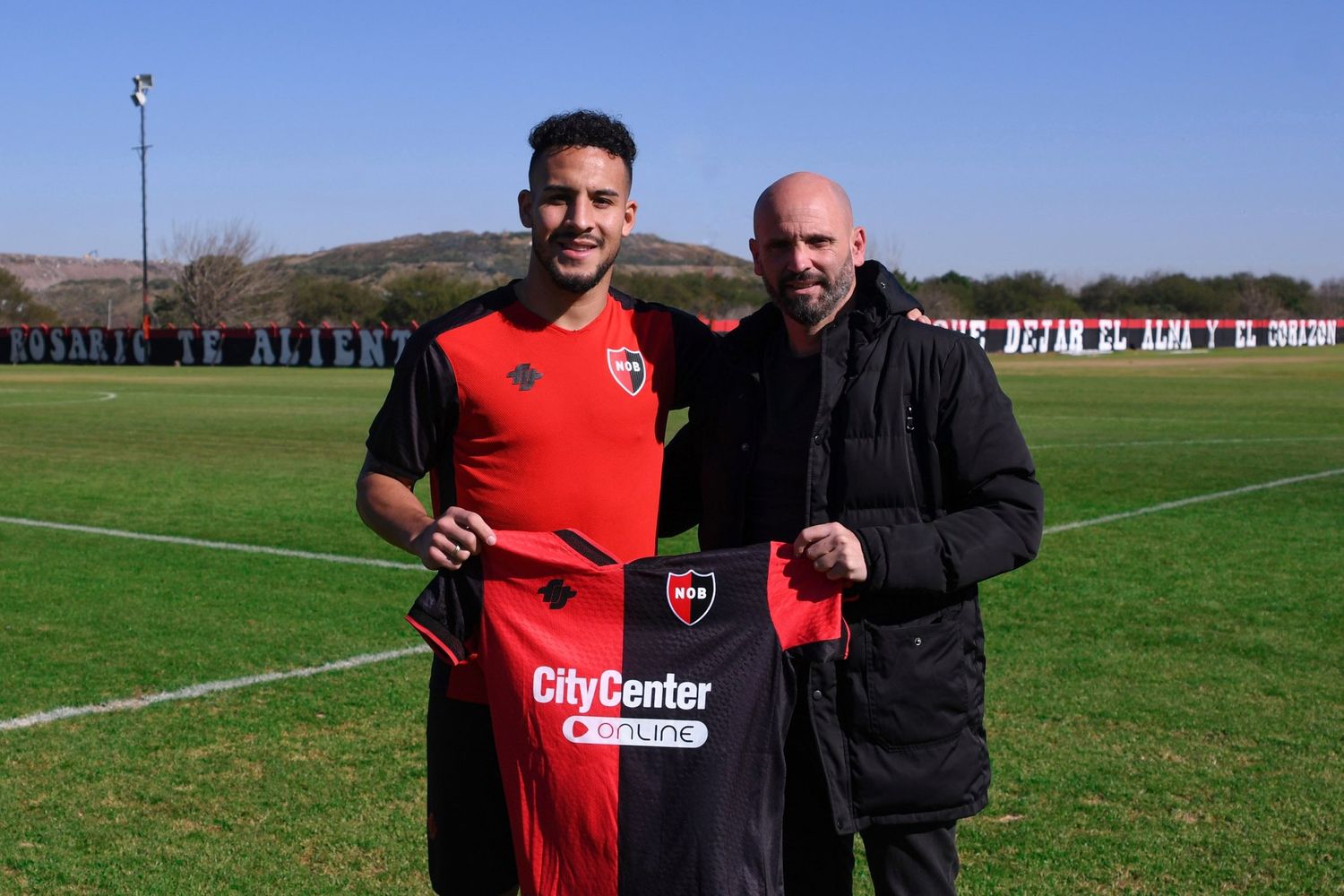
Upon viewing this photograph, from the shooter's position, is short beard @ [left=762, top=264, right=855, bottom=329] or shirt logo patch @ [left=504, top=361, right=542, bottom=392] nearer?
short beard @ [left=762, top=264, right=855, bottom=329]

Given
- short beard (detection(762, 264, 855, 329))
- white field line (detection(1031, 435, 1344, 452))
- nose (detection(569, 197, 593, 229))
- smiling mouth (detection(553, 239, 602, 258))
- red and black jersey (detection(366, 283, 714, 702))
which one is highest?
nose (detection(569, 197, 593, 229))

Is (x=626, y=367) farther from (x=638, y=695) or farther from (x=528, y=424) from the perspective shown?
(x=638, y=695)

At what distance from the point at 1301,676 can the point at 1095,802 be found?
213cm

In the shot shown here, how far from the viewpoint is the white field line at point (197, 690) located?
5.89 m

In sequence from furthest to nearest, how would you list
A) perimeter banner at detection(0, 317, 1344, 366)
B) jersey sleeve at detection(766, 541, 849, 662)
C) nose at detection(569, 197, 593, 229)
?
perimeter banner at detection(0, 317, 1344, 366) < nose at detection(569, 197, 593, 229) < jersey sleeve at detection(766, 541, 849, 662)

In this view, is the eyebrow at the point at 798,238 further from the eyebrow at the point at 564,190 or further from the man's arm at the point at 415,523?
the man's arm at the point at 415,523

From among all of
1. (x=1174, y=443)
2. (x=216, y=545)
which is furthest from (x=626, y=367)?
(x=1174, y=443)

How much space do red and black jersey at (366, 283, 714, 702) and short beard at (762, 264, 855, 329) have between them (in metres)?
0.41

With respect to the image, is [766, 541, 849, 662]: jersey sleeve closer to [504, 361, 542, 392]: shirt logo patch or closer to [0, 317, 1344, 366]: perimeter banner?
[504, 361, 542, 392]: shirt logo patch

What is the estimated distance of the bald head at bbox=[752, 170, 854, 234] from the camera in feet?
10.1

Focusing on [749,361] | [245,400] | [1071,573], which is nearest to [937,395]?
[749,361]

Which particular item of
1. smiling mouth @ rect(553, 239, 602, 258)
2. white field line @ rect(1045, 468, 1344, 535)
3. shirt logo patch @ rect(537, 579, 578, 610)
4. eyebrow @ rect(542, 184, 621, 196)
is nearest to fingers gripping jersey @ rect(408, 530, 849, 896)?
shirt logo patch @ rect(537, 579, 578, 610)

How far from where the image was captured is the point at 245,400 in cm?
2728

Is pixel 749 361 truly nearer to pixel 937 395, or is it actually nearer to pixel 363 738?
pixel 937 395
